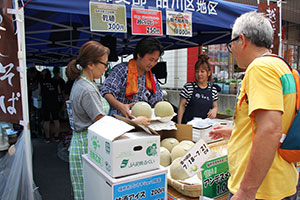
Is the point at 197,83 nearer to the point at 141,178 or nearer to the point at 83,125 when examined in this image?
the point at 83,125

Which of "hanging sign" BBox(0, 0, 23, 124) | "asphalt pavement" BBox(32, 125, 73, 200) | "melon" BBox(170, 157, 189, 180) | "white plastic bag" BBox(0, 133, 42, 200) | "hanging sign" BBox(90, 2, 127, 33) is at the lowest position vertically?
"asphalt pavement" BBox(32, 125, 73, 200)

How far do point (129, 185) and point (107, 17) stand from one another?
1672 mm

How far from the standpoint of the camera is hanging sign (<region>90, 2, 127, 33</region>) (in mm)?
2180

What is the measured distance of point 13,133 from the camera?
220 cm

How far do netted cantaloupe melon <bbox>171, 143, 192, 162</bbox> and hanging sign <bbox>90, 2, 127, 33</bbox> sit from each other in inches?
51.9

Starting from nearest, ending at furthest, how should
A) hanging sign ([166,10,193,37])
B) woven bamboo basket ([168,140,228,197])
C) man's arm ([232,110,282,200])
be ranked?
man's arm ([232,110,282,200])
woven bamboo basket ([168,140,228,197])
hanging sign ([166,10,193,37])

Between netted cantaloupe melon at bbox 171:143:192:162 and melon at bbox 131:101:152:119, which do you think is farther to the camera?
melon at bbox 131:101:152:119

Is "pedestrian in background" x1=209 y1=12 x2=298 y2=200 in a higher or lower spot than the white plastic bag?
higher

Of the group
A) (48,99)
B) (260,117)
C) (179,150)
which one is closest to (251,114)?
(260,117)

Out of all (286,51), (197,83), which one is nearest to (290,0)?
(286,51)

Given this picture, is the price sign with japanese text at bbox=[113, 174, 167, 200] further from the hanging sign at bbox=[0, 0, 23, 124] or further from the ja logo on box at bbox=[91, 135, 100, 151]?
the hanging sign at bbox=[0, 0, 23, 124]

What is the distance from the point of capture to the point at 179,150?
1751 millimetres

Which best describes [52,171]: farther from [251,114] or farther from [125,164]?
[251,114]

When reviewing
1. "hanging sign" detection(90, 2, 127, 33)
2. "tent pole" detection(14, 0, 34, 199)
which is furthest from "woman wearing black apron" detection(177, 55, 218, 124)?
"tent pole" detection(14, 0, 34, 199)
